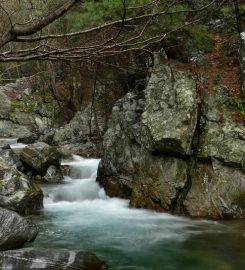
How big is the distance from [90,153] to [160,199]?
6.78 meters

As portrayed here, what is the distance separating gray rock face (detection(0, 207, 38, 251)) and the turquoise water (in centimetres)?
52

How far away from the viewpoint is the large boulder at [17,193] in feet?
31.0

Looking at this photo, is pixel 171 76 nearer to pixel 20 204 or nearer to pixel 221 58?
pixel 221 58

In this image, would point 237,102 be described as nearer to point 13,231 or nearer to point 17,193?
point 17,193

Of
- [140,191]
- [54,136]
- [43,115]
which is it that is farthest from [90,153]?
[43,115]

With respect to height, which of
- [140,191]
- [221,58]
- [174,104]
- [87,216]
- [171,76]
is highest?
[221,58]

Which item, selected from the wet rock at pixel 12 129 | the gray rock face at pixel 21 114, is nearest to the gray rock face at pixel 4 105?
the gray rock face at pixel 21 114

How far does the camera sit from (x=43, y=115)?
24.4 m

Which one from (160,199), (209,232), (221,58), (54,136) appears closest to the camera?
(209,232)

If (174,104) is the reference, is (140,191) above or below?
below

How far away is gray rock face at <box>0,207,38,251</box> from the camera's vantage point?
6.40m

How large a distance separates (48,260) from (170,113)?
4965mm

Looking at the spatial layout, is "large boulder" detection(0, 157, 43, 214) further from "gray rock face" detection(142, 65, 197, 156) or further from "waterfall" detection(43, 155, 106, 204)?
"gray rock face" detection(142, 65, 197, 156)

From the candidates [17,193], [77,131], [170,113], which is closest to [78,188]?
[17,193]
